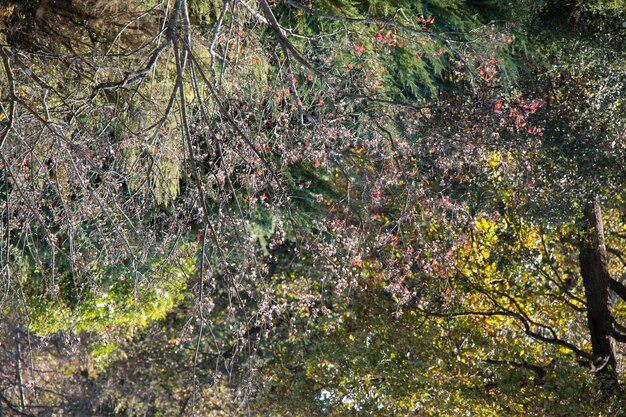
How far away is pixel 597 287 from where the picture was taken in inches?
475

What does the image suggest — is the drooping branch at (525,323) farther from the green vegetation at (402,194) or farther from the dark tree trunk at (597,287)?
the dark tree trunk at (597,287)

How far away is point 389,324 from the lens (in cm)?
1234

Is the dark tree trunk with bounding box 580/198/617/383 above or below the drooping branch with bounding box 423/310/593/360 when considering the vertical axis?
above

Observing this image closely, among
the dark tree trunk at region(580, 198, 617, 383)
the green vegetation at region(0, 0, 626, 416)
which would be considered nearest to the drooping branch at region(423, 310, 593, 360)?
the green vegetation at region(0, 0, 626, 416)

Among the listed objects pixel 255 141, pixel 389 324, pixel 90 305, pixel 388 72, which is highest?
pixel 388 72

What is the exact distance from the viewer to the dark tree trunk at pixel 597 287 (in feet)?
37.9

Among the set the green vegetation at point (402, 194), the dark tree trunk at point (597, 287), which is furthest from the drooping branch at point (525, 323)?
the dark tree trunk at point (597, 287)

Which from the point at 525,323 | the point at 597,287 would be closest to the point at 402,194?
the point at 525,323

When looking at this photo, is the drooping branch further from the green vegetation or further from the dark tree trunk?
the dark tree trunk

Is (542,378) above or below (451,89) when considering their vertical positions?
below


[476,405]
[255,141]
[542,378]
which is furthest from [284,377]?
[255,141]

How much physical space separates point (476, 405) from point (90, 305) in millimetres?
5078

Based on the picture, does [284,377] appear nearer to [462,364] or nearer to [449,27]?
[462,364]

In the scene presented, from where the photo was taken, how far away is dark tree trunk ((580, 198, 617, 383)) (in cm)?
1155
